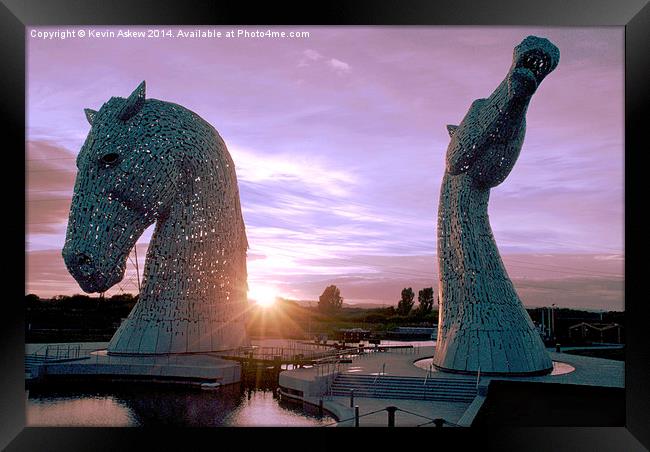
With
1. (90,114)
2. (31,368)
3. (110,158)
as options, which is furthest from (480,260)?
(90,114)

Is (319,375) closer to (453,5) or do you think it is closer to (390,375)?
(390,375)

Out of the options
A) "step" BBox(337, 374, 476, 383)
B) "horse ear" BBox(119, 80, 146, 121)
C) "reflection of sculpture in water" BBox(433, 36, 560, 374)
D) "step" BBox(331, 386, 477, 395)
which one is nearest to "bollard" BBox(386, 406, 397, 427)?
"step" BBox(331, 386, 477, 395)

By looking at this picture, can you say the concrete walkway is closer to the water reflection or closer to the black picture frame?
the water reflection

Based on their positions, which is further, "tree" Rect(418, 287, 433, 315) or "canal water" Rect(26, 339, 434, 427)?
"tree" Rect(418, 287, 433, 315)

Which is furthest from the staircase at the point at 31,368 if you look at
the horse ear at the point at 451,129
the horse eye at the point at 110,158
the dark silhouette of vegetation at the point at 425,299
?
the dark silhouette of vegetation at the point at 425,299

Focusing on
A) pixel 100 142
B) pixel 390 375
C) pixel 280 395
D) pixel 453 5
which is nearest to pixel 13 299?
pixel 280 395

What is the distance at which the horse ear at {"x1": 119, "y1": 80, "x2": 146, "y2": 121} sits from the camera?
15102mm

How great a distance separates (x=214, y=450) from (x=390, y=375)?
4256 millimetres

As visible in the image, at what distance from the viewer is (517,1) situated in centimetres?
950

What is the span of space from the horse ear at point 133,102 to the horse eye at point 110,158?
3.15 ft

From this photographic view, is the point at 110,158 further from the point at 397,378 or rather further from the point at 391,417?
the point at 391,417

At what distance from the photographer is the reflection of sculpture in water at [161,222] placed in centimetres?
1477

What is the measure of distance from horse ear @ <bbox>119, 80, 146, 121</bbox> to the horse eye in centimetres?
96

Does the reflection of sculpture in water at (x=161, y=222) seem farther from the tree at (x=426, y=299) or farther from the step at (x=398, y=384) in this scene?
the tree at (x=426, y=299)
